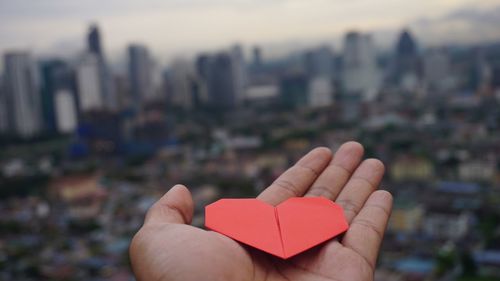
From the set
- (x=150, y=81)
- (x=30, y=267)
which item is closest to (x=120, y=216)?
(x=30, y=267)

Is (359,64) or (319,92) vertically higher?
(359,64)

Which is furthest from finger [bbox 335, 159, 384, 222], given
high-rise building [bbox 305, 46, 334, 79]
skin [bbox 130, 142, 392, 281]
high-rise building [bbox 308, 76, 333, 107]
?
high-rise building [bbox 305, 46, 334, 79]

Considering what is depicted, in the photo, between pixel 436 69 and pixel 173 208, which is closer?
pixel 173 208

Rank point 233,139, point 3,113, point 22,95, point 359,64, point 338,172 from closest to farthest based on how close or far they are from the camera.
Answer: point 338,172, point 233,139, point 22,95, point 3,113, point 359,64

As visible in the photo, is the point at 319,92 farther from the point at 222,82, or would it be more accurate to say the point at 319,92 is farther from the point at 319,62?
the point at 319,62

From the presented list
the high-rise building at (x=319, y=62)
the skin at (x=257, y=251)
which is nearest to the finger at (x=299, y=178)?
the skin at (x=257, y=251)

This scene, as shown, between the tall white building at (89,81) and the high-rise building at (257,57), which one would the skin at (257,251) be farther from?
the high-rise building at (257,57)

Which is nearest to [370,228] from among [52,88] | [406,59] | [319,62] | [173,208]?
[173,208]

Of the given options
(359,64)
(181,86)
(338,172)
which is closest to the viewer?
(338,172)
